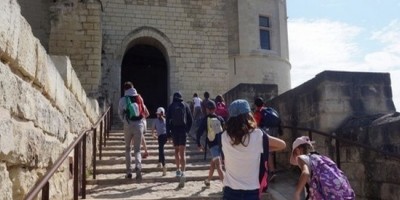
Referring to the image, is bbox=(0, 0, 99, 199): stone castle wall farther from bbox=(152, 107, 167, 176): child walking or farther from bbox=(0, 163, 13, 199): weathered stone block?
bbox=(152, 107, 167, 176): child walking

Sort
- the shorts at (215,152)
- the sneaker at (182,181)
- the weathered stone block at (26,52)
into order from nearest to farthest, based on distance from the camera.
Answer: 1. the weathered stone block at (26,52)
2. the shorts at (215,152)
3. the sneaker at (182,181)

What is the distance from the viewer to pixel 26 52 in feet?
10.1

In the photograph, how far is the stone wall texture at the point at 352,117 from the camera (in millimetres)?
5296

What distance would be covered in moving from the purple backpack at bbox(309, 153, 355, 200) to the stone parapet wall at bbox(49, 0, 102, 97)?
11.1m

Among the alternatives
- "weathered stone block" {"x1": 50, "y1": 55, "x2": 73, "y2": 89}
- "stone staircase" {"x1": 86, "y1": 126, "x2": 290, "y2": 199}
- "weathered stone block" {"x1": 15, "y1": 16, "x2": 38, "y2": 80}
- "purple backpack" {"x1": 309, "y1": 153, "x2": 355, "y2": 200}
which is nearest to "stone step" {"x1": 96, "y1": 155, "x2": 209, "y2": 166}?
"stone staircase" {"x1": 86, "y1": 126, "x2": 290, "y2": 199}

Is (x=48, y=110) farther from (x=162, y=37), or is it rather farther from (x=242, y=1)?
(x=242, y=1)

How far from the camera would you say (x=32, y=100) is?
326cm

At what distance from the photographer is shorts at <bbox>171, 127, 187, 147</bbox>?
721cm

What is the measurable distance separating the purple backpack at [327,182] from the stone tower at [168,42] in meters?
10.6

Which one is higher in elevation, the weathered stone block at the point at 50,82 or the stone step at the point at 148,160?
the weathered stone block at the point at 50,82

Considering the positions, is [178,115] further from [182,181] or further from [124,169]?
[124,169]

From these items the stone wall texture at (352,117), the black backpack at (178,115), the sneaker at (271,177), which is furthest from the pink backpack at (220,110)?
the sneaker at (271,177)

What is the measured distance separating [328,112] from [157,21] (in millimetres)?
11481

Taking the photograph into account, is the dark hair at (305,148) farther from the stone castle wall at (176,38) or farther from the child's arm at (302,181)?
the stone castle wall at (176,38)
